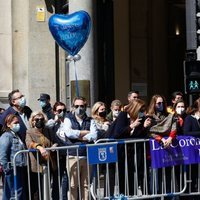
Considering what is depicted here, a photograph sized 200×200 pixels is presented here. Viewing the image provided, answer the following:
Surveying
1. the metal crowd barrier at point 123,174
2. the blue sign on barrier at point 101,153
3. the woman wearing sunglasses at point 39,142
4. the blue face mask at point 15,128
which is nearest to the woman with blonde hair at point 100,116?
the metal crowd barrier at point 123,174

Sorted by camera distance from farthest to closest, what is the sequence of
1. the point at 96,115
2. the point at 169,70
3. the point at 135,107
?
the point at 169,70
the point at 96,115
the point at 135,107

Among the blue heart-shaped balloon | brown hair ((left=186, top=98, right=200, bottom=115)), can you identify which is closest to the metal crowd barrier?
brown hair ((left=186, top=98, right=200, bottom=115))

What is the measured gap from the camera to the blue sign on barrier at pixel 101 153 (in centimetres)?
1016

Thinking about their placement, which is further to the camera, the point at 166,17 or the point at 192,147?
the point at 166,17

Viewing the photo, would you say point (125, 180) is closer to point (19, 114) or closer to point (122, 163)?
point (122, 163)

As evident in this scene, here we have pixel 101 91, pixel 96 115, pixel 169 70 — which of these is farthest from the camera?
pixel 169 70

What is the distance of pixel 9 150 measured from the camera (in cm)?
1056

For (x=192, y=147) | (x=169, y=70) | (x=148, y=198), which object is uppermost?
(x=169, y=70)

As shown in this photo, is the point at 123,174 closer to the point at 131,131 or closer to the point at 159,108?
the point at 131,131

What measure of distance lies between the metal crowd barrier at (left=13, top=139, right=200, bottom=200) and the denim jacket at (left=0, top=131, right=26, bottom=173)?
15 centimetres

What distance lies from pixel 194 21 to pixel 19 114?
3330 millimetres

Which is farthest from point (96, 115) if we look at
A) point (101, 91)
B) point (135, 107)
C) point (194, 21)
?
point (101, 91)

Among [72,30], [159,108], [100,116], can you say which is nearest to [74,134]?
[100,116]

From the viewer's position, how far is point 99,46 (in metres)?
17.5
